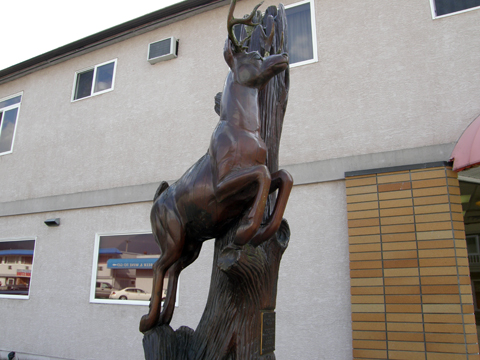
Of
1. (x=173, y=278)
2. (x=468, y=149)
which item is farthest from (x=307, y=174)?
(x=173, y=278)

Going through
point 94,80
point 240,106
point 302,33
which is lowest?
point 240,106

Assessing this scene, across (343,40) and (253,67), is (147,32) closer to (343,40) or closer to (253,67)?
(343,40)

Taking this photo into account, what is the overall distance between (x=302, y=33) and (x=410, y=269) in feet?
13.9

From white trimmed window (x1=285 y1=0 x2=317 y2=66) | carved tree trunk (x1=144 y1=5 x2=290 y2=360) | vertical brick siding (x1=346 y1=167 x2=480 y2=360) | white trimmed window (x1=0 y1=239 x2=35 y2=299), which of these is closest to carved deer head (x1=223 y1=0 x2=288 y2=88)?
carved tree trunk (x1=144 y1=5 x2=290 y2=360)

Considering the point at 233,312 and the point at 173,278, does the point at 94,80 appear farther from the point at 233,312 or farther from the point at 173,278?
the point at 233,312

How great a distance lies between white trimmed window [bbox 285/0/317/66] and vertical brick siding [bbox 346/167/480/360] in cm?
248

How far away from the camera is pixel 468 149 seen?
16.0 feet

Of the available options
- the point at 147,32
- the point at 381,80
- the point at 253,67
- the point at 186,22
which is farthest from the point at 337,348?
the point at 147,32

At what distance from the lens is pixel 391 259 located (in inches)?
211

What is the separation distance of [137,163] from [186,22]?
3.02 meters

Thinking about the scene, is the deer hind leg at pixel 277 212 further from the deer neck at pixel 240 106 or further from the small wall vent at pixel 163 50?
the small wall vent at pixel 163 50

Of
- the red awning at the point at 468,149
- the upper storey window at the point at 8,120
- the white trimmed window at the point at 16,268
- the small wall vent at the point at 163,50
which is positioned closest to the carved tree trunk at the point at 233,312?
the red awning at the point at 468,149

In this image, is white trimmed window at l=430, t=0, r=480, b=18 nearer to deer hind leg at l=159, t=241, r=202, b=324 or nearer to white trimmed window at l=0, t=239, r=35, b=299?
deer hind leg at l=159, t=241, r=202, b=324

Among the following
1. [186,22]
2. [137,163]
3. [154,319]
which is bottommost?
[154,319]
